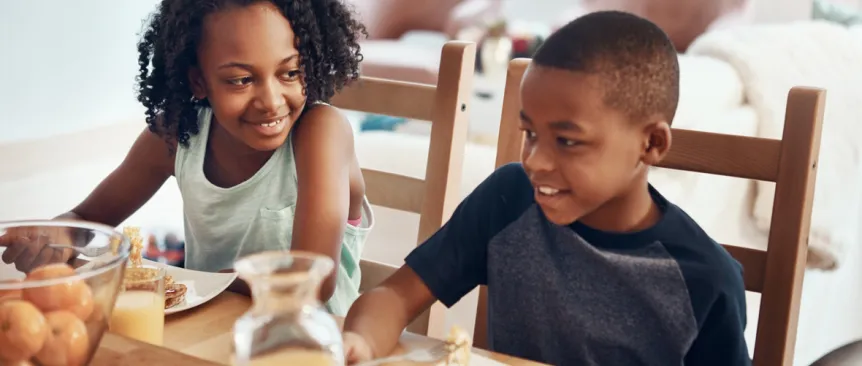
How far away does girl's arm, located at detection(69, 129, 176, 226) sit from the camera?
4.41ft

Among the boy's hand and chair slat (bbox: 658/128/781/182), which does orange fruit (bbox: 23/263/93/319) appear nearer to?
the boy's hand

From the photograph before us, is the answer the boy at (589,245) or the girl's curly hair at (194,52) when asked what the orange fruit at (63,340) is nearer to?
the boy at (589,245)

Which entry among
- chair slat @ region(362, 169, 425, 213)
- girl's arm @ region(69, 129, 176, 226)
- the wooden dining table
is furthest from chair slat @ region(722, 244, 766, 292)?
girl's arm @ region(69, 129, 176, 226)

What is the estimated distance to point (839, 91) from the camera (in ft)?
8.46

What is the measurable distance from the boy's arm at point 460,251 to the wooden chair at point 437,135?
0.43ft

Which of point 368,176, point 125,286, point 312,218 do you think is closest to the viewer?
point 125,286

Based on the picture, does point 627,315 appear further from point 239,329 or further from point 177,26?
point 177,26

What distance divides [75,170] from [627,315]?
10.9 ft

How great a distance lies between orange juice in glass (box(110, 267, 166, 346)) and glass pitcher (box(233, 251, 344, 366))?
32 centimetres

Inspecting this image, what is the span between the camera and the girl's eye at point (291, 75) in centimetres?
121

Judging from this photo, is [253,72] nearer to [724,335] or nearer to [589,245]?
[589,245]

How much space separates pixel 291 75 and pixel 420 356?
53 cm

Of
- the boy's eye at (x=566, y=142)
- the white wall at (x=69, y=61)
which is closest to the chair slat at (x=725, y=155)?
the boy's eye at (x=566, y=142)

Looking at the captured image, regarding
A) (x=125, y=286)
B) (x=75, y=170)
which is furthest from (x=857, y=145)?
(x=75, y=170)
